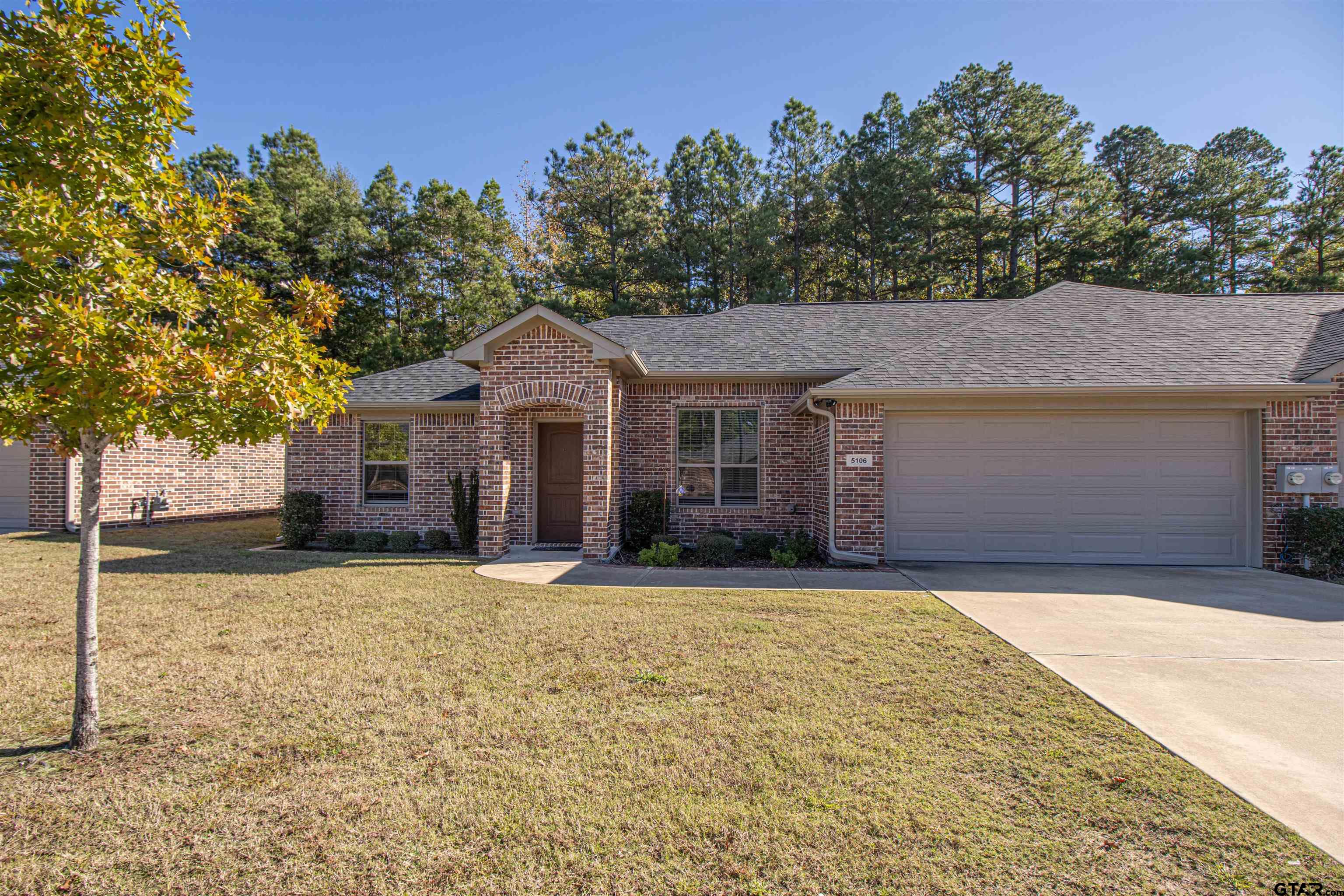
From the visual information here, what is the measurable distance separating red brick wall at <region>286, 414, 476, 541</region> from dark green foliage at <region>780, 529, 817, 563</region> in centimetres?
641

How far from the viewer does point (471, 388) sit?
41.0ft

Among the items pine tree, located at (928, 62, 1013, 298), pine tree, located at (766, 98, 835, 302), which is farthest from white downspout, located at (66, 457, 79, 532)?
pine tree, located at (928, 62, 1013, 298)

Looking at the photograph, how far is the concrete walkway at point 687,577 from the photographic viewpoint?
8312 millimetres

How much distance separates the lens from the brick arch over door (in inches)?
399

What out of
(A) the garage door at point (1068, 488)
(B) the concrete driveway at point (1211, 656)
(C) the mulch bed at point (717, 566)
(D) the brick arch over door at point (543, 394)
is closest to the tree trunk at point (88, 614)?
(B) the concrete driveway at point (1211, 656)

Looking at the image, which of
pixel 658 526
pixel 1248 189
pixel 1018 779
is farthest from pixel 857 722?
pixel 1248 189

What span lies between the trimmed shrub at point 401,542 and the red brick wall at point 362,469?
0.51m

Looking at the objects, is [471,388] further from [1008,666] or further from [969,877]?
[969,877]

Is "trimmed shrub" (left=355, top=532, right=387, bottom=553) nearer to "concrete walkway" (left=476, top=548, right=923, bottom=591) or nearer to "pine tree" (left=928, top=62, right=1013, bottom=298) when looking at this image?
"concrete walkway" (left=476, top=548, right=923, bottom=591)

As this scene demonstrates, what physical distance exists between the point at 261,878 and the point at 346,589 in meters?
6.10

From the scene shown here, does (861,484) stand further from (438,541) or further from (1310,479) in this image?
(438,541)

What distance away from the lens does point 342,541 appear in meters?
12.1

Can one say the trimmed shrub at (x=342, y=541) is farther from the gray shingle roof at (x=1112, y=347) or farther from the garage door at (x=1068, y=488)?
the garage door at (x=1068, y=488)

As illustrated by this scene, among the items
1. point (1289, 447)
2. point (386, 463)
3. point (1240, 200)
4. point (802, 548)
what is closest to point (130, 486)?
point (386, 463)
